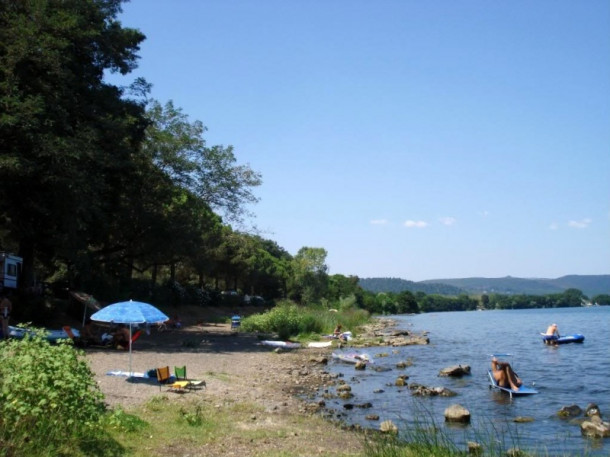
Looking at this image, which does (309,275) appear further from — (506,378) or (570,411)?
(570,411)

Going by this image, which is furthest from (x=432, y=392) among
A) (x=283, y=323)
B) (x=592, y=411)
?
(x=283, y=323)

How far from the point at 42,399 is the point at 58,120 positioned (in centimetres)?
1726

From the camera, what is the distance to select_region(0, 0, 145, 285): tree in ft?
66.3

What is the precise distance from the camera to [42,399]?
6.98m

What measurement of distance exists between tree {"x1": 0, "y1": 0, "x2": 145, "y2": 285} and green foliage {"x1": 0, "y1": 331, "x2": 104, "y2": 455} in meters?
13.4

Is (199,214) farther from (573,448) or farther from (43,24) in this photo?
(573,448)

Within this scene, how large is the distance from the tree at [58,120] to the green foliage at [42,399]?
1337 centimetres

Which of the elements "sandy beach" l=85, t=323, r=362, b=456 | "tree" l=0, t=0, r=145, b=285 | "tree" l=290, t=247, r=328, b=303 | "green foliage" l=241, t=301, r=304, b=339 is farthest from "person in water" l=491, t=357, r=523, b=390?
"tree" l=290, t=247, r=328, b=303

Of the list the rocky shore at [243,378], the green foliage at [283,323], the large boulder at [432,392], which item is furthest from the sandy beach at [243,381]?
the green foliage at [283,323]

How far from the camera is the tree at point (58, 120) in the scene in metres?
20.2

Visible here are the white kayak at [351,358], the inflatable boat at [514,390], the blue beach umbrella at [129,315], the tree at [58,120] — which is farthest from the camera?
the white kayak at [351,358]

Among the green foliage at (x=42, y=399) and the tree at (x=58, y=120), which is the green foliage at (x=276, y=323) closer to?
the tree at (x=58, y=120)

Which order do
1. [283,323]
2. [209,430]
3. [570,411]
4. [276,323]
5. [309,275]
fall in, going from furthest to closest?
1. [309,275]
2. [276,323]
3. [283,323]
4. [570,411]
5. [209,430]

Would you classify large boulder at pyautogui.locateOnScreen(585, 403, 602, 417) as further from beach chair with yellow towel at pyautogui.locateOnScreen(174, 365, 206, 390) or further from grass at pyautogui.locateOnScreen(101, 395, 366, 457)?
beach chair with yellow towel at pyautogui.locateOnScreen(174, 365, 206, 390)
